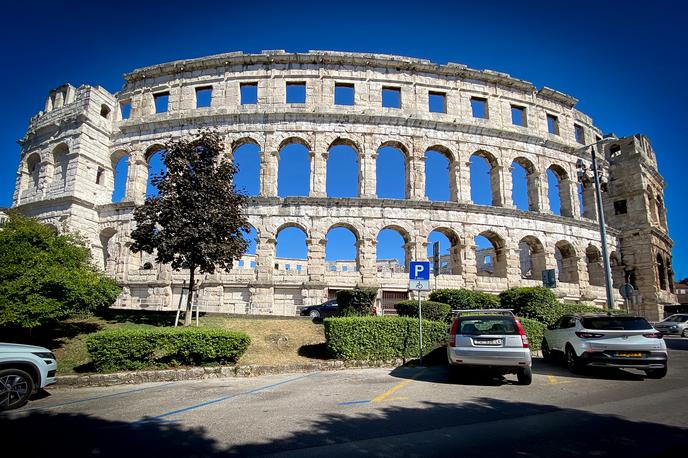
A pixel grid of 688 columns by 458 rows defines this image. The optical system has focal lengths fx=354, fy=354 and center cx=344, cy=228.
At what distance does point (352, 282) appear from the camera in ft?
75.8

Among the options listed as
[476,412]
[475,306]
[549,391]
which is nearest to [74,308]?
[476,412]

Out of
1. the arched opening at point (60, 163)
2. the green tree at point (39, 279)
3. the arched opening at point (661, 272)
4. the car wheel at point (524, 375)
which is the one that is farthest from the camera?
the arched opening at point (661, 272)

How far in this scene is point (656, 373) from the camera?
29.8 feet

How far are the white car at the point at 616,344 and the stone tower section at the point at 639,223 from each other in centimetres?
2664

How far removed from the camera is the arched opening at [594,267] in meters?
29.1

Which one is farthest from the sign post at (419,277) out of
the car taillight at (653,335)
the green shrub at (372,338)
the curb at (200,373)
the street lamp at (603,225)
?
the street lamp at (603,225)

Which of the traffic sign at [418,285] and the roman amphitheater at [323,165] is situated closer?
the traffic sign at [418,285]

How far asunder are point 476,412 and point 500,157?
24.6 metres

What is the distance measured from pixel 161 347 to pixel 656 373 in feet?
42.5

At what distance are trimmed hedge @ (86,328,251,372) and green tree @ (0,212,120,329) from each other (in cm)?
317

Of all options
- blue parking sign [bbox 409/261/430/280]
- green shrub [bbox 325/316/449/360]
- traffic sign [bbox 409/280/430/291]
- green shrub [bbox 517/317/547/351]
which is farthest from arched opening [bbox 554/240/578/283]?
green shrub [bbox 325/316/449/360]

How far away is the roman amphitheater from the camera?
23359mm

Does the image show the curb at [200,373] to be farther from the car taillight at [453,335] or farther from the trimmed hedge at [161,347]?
the car taillight at [453,335]

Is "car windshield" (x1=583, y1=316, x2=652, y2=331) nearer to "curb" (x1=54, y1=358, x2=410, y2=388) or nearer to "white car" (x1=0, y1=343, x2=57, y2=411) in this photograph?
"curb" (x1=54, y1=358, x2=410, y2=388)
